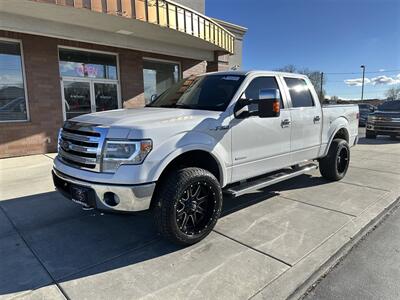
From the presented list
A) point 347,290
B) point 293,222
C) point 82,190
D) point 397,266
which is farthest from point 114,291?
point 397,266

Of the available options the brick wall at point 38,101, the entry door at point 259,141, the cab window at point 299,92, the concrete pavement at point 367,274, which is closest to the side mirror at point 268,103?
the entry door at point 259,141

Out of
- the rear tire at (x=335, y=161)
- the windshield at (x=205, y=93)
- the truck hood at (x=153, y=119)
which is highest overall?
the windshield at (x=205, y=93)

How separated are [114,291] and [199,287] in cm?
74

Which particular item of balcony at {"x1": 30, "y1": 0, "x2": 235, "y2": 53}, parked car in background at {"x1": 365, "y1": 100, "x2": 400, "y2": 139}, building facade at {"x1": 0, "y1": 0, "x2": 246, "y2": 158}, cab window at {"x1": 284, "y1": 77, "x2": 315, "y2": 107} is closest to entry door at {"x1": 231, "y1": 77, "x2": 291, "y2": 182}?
cab window at {"x1": 284, "y1": 77, "x2": 315, "y2": 107}

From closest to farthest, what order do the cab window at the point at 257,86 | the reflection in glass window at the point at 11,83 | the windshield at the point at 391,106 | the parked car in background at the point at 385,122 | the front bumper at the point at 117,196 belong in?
1. the front bumper at the point at 117,196
2. the cab window at the point at 257,86
3. the reflection in glass window at the point at 11,83
4. the parked car in background at the point at 385,122
5. the windshield at the point at 391,106

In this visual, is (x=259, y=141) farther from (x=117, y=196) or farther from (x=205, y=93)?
(x=117, y=196)

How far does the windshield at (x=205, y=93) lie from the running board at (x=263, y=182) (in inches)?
41.4

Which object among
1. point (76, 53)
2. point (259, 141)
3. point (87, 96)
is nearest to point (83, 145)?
point (259, 141)

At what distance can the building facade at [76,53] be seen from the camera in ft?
25.8

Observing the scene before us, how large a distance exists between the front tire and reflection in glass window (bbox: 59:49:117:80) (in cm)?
820

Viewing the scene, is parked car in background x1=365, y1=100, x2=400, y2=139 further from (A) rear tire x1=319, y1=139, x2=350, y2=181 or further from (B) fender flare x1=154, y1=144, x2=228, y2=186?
(B) fender flare x1=154, y1=144, x2=228, y2=186

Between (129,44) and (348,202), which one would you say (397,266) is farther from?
(129,44)

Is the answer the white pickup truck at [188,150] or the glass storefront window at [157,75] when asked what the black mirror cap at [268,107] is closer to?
the white pickup truck at [188,150]

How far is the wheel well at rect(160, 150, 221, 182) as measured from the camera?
353 cm
